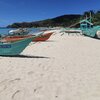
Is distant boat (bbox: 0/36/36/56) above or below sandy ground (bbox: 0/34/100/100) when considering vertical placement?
above

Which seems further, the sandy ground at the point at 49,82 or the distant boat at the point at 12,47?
the distant boat at the point at 12,47

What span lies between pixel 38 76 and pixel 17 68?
113cm

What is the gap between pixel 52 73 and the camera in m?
5.76

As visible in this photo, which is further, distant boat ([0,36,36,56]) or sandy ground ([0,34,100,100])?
distant boat ([0,36,36,56])

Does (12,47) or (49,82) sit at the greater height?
(12,47)

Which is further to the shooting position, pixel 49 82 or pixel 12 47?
pixel 12 47

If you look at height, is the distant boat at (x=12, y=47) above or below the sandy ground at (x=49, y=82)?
above

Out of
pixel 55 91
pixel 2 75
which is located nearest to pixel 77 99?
pixel 55 91

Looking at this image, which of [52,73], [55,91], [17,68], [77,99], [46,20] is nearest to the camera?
[77,99]

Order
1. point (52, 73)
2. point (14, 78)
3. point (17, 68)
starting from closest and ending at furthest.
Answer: point (14, 78), point (52, 73), point (17, 68)

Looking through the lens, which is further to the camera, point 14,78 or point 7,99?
point 14,78

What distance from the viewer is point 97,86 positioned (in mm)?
4520

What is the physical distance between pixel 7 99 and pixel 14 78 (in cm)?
133

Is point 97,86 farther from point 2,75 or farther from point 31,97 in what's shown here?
point 2,75
